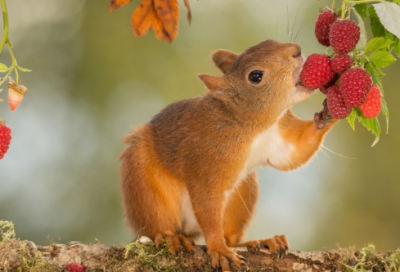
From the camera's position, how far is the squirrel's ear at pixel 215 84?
8.75 feet

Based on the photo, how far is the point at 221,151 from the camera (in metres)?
2.67

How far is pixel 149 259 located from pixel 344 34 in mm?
1394

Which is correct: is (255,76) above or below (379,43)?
above

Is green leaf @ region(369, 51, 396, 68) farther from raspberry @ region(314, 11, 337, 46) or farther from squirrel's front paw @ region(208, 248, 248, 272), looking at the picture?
squirrel's front paw @ region(208, 248, 248, 272)

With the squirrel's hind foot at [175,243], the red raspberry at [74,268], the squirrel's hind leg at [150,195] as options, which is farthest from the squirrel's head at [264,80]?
the red raspberry at [74,268]

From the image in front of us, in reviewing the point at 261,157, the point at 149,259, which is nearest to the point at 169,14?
the point at 149,259

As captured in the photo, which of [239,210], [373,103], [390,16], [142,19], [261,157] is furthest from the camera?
[239,210]

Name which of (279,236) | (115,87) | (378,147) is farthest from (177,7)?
(378,147)

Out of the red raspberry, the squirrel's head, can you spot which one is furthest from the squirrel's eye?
the red raspberry

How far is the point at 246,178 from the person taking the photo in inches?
119

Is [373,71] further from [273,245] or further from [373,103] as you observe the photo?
[273,245]

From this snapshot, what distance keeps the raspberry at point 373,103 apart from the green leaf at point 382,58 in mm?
97

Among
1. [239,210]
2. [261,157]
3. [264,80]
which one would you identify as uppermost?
[264,80]

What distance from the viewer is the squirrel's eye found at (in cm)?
256
